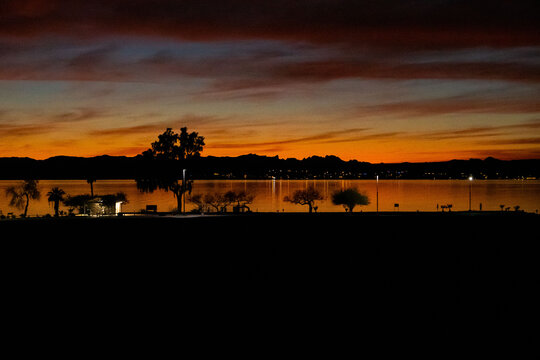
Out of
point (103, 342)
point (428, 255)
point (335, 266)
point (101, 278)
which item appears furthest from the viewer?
point (428, 255)

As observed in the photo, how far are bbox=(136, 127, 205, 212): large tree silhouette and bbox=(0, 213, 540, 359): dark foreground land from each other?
46146 millimetres

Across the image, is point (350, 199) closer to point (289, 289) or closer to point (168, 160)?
point (168, 160)

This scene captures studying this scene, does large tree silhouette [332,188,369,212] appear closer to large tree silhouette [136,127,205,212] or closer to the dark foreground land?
large tree silhouette [136,127,205,212]

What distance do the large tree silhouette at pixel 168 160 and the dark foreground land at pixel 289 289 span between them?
4615 centimetres

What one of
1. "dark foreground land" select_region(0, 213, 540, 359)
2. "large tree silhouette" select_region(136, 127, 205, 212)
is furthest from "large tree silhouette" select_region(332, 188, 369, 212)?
"dark foreground land" select_region(0, 213, 540, 359)

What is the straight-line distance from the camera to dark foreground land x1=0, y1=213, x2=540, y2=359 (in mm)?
15102

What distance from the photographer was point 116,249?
121 ft

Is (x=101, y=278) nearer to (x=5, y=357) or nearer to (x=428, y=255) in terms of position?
(x=5, y=357)

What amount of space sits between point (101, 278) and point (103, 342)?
455 inches

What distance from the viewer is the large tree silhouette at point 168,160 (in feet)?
303

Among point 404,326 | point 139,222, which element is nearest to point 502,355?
point 404,326

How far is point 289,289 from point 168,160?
245ft

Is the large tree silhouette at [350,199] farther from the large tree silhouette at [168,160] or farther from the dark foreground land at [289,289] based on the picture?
the dark foreground land at [289,289]

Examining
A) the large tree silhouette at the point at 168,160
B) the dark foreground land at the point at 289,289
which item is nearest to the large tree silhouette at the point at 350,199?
the large tree silhouette at the point at 168,160
